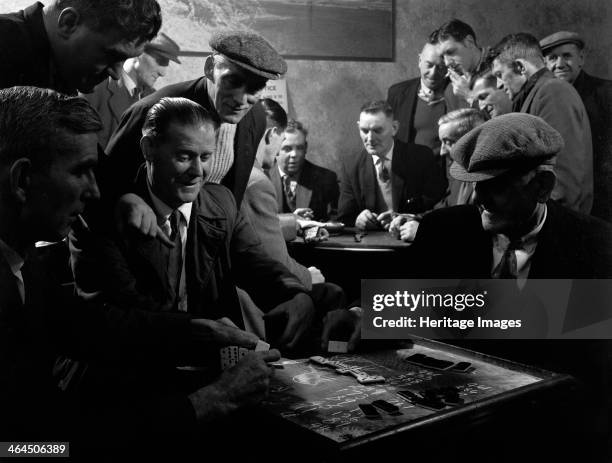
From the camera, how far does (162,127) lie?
2.29 meters

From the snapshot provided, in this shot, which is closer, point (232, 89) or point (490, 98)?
point (232, 89)

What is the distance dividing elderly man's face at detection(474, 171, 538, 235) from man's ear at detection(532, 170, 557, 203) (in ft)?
0.04

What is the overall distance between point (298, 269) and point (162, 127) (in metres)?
0.86

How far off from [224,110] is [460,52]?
41.6 inches

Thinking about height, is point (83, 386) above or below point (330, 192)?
below

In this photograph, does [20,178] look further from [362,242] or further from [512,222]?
[512,222]

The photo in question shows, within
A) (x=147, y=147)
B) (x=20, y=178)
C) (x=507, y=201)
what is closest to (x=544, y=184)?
(x=507, y=201)

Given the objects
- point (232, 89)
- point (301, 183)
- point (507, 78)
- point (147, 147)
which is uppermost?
point (507, 78)

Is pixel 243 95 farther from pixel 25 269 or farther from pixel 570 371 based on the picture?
pixel 570 371

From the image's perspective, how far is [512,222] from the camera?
259 centimetres

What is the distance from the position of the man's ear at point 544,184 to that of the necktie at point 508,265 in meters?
0.22

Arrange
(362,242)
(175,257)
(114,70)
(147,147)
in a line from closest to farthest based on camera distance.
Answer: (114,70) → (147,147) → (175,257) → (362,242)

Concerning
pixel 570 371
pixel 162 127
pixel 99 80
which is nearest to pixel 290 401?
pixel 162 127

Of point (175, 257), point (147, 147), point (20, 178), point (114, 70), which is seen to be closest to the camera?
point (20, 178)
